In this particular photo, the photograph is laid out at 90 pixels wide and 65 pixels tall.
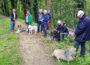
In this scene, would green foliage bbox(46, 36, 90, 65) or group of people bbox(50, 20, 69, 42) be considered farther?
group of people bbox(50, 20, 69, 42)

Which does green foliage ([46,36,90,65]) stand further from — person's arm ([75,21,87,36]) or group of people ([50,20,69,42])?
person's arm ([75,21,87,36])

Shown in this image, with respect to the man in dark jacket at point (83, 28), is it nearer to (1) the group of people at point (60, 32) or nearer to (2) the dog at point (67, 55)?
(2) the dog at point (67, 55)

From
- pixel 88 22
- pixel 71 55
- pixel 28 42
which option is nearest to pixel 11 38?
pixel 28 42

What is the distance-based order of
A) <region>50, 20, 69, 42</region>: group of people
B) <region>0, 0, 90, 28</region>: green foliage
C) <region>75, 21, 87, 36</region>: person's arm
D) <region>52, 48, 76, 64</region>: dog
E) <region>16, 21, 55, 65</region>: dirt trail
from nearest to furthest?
1. <region>75, 21, 87, 36</region>: person's arm
2. <region>52, 48, 76, 64</region>: dog
3. <region>16, 21, 55, 65</region>: dirt trail
4. <region>50, 20, 69, 42</region>: group of people
5. <region>0, 0, 90, 28</region>: green foliage

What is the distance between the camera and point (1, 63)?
5.55m

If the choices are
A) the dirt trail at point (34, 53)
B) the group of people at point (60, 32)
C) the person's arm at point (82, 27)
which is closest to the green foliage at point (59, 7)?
the group of people at point (60, 32)

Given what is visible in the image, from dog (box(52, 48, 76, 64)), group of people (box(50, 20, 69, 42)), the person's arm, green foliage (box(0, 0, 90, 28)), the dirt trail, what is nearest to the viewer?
the person's arm

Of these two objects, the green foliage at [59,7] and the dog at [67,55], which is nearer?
the dog at [67,55]

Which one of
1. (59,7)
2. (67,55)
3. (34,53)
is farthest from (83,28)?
(59,7)

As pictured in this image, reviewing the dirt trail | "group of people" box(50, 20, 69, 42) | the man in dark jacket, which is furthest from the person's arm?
"group of people" box(50, 20, 69, 42)

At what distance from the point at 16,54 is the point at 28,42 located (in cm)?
213

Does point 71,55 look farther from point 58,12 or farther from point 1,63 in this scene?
point 58,12

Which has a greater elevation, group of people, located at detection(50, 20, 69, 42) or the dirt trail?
group of people, located at detection(50, 20, 69, 42)

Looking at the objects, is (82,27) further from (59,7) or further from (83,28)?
(59,7)
